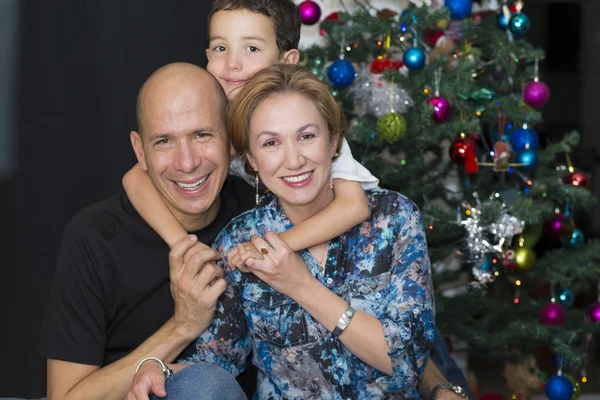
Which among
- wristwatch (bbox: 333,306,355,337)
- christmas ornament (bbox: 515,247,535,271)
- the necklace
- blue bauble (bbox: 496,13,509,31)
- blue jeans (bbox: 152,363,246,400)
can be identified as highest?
blue bauble (bbox: 496,13,509,31)

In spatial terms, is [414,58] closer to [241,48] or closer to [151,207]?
[241,48]

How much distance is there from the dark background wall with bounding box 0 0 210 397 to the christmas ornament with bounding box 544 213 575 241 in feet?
6.09

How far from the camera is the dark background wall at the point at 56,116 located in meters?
3.62

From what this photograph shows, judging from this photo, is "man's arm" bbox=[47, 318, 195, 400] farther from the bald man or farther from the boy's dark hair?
the boy's dark hair

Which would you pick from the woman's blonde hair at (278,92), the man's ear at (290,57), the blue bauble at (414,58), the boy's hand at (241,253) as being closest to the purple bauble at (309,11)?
the blue bauble at (414,58)

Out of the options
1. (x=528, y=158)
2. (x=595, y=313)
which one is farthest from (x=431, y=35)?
(x=595, y=313)

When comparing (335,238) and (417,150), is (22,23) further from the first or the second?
(335,238)

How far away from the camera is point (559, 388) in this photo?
10.5 ft

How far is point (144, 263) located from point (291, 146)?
57 cm

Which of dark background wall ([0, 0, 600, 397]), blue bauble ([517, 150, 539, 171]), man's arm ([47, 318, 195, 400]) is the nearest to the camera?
man's arm ([47, 318, 195, 400])

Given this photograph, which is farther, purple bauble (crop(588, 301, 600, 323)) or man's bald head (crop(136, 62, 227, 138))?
purple bauble (crop(588, 301, 600, 323))

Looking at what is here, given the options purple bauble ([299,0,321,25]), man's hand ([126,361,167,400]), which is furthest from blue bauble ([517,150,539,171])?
man's hand ([126,361,167,400])

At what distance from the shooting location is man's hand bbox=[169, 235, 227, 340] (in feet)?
6.29

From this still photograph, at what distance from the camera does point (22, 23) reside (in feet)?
11.9
